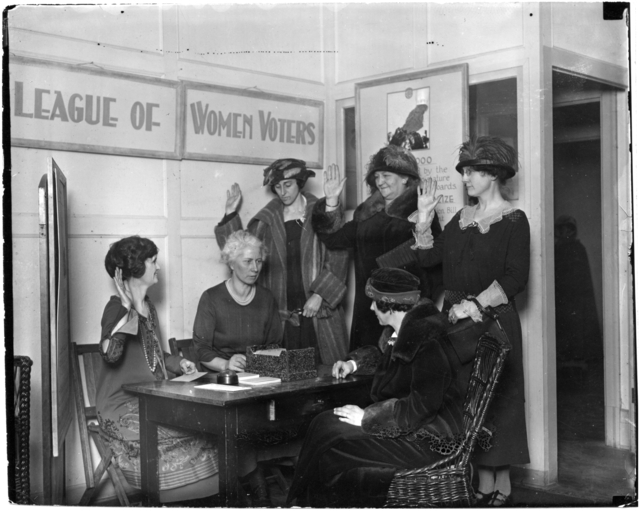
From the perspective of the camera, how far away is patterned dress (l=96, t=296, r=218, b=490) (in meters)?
4.44

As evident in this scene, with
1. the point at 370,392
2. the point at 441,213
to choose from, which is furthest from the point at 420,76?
the point at 370,392

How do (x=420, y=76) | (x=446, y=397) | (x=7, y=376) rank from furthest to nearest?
(x=420, y=76) < (x=7, y=376) < (x=446, y=397)

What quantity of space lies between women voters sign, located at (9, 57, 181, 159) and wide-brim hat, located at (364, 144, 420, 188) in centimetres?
116

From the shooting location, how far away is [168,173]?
4.80m

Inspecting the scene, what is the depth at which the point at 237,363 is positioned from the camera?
15.3 feet

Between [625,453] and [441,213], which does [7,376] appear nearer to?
[441,213]

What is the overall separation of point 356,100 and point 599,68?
1405 mm

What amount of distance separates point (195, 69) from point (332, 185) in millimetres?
1043

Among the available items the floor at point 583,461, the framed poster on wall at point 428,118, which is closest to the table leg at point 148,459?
the floor at point 583,461

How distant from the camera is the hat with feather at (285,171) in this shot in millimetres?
4935

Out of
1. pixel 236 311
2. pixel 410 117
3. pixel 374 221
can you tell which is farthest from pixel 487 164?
pixel 236 311

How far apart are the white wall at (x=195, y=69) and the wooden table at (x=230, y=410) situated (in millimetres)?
487

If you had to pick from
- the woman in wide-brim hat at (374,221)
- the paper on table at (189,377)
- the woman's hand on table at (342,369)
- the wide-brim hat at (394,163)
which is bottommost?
the paper on table at (189,377)

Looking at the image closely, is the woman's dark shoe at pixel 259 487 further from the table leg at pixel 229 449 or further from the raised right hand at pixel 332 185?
the raised right hand at pixel 332 185
